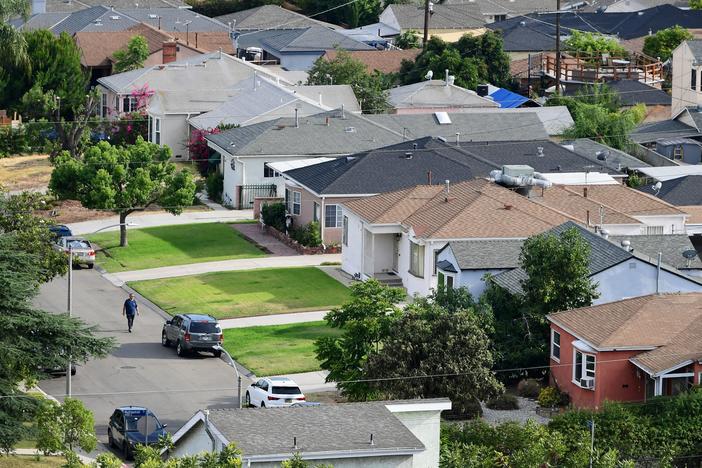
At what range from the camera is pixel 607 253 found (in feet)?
183

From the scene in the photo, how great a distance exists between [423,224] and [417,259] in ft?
4.30

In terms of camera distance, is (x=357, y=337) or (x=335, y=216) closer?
(x=357, y=337)

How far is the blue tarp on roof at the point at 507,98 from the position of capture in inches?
4000

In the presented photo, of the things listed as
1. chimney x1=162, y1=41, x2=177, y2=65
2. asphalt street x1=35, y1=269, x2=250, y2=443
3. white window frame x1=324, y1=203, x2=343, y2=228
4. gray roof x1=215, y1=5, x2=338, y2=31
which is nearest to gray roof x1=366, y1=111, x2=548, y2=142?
white window frame x1=324, y1=203, x2=343, y2=228

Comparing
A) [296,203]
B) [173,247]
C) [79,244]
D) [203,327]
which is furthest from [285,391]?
[296,203]

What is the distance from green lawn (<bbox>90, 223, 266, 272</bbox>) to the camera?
7212 cm

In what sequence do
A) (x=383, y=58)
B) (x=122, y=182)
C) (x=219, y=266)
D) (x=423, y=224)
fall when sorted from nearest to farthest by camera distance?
(x=423, y=224) → (x=219, y=266) → (x=122, y=182) → (x=383, y=58)

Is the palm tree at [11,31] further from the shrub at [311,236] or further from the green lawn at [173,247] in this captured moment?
the shrub at [311,236]

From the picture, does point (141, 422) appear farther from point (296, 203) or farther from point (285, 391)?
point (296, 203)

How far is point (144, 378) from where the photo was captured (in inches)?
2152

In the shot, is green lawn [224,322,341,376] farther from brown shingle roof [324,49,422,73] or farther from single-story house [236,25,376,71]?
single-story house [236,25,376,71]

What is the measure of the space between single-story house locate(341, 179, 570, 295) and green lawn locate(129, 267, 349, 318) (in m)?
1.84

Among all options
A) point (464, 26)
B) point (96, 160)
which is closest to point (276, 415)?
point (96, 160)

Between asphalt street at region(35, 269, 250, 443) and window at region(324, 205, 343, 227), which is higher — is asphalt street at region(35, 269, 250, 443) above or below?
below
